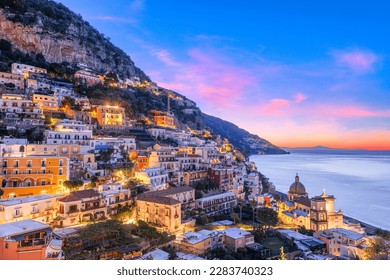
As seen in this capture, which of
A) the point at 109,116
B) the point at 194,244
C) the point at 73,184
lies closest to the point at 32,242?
the point at 194,244

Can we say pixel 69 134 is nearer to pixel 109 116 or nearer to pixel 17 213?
pixel 109 116

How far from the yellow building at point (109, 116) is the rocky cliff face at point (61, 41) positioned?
11760mm

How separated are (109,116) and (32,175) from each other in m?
9.70

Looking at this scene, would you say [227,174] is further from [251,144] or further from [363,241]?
[251,144]

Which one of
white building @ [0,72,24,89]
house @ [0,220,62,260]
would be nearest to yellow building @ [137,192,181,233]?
house @ [0,220,62,260]

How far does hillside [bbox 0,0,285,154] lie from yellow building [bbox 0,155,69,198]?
11808mm

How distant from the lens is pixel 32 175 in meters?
9.27

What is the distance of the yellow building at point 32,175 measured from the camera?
891cm

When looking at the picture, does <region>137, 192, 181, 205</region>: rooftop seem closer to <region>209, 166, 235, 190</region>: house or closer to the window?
the window

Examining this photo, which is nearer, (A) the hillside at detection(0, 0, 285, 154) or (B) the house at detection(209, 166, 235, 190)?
(B) the house at detection(209, 166, 235, 190)

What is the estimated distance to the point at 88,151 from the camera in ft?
40.2

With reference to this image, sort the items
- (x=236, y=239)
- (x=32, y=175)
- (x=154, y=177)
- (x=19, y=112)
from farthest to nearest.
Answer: (x=19, y=112), (x=154, y=177), (x=32, y=175), (x=236, y=239)

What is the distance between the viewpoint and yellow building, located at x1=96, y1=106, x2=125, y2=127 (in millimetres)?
18328

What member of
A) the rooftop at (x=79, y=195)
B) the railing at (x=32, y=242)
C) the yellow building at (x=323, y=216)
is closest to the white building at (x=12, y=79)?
the rooftop at (x=79, y=195)
